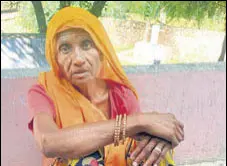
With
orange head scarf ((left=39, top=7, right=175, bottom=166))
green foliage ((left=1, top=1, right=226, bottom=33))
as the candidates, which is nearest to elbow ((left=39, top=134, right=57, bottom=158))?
orange head scarf ((left=39, top=7, right=175, bottom=166))

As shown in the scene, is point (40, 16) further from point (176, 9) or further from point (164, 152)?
point (164, 152)

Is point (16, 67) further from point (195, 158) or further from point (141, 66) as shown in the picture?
point (195, 158)

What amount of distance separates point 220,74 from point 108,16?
1.15 m

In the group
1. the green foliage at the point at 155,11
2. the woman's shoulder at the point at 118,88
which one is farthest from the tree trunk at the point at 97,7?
the woman's shoulder at the point at 118,88

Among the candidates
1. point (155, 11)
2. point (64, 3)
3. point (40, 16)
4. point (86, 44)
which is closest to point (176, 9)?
point (155, 11)

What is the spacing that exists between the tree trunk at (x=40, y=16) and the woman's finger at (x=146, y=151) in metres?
1.96

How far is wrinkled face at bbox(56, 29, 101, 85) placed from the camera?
4.63 feet

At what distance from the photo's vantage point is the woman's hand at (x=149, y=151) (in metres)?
1.28

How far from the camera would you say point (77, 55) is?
1404mm

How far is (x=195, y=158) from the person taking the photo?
9.82 feet

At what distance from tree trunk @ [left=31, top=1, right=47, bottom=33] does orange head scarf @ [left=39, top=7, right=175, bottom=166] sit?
1.55m

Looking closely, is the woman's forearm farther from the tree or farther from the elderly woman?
the tree

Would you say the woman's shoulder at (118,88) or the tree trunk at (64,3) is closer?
the woman's shoulder at (118,88)

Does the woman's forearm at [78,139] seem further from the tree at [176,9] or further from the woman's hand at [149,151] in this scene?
the tree at [176,9]
